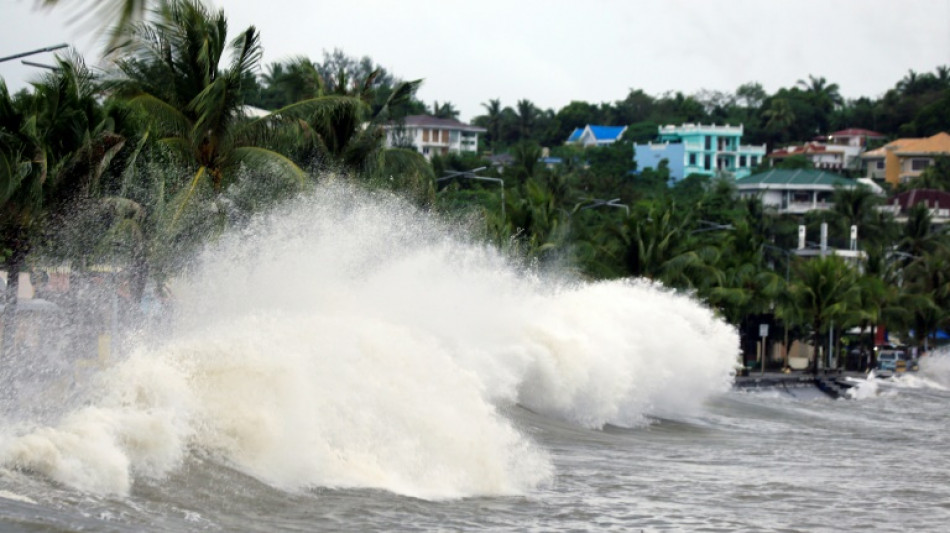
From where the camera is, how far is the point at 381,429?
16.1 meters

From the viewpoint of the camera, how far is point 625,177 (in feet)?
374

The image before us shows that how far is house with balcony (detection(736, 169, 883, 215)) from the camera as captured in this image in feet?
372

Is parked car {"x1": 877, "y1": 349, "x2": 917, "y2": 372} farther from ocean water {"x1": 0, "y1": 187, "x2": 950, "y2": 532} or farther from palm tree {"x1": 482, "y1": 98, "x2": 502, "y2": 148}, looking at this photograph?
palm tree {"x1": 482, "y1": 98, "x2": 502, "y2": 148}

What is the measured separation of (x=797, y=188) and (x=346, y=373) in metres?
102

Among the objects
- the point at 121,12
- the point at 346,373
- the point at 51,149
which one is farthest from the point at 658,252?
the point at 121,12

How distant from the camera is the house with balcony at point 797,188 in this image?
113m

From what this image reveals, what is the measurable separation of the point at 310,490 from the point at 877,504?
7.34 m

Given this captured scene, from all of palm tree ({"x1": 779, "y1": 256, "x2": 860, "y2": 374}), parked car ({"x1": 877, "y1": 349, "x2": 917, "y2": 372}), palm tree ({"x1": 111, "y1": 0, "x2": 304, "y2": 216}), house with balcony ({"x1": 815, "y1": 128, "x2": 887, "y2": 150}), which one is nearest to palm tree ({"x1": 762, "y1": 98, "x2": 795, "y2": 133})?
house with balcony ({"x1": 815, "y1": 128, "x2": 887, "y2": 150})

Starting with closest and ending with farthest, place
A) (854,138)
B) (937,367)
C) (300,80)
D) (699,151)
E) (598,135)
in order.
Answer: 1. (300,80)
2. (937,367)
3. (699,151)
4. (598,135)
5. (854,138)

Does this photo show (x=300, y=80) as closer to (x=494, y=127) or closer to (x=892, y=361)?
(x=892, y=361)

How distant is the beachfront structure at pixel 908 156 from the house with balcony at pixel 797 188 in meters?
22.9

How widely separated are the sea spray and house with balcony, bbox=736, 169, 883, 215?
85.6m

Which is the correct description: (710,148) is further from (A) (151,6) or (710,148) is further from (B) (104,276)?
(A) (151,6)

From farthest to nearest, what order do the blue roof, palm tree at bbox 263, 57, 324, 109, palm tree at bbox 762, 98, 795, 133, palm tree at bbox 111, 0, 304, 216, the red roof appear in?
palm tree at bbox 762, 98, 795, 133 < the blue roof < the red roof < palm tree at bbox 263, 57, 324, 109 < palm tree at bbox 111, 0, 304, 216
